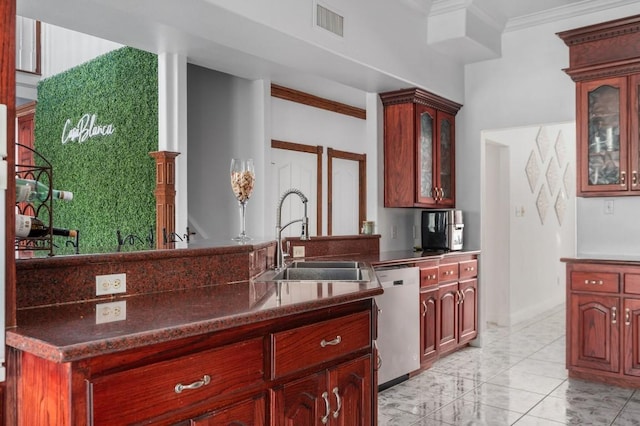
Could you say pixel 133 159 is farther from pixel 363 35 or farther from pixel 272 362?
pixel 272 362

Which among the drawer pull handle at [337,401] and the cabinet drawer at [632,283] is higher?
the cabinet drawer at [632,283]

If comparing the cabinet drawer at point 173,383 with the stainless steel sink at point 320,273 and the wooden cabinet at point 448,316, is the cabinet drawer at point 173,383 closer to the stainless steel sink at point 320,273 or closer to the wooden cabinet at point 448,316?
the stainless steel sink at point 320,273

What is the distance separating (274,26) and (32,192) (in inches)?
68.9

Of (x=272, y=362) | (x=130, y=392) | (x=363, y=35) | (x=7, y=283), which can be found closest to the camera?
(x=130, y=392)

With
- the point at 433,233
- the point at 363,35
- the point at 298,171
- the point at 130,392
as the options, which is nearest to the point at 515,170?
the point at 433,233

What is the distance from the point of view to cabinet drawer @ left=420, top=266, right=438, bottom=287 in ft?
13.2

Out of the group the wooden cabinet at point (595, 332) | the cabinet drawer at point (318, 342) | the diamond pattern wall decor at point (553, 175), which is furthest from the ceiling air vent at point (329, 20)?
the diamond pattern wall decor at point (553, 175)

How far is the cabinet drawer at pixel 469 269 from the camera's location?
464 centimetres

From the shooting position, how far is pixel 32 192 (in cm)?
182

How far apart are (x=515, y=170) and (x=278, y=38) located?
3744 mm

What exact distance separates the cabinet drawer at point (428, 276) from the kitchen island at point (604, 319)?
3.19 ft

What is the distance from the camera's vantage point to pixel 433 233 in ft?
15.7

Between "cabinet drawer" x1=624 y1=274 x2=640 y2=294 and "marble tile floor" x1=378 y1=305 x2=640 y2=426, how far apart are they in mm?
690

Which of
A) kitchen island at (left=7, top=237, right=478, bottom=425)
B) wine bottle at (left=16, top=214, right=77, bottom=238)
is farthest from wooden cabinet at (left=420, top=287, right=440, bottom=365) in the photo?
wine bottle at (left=16, top=214, right=77, bottom=238)
